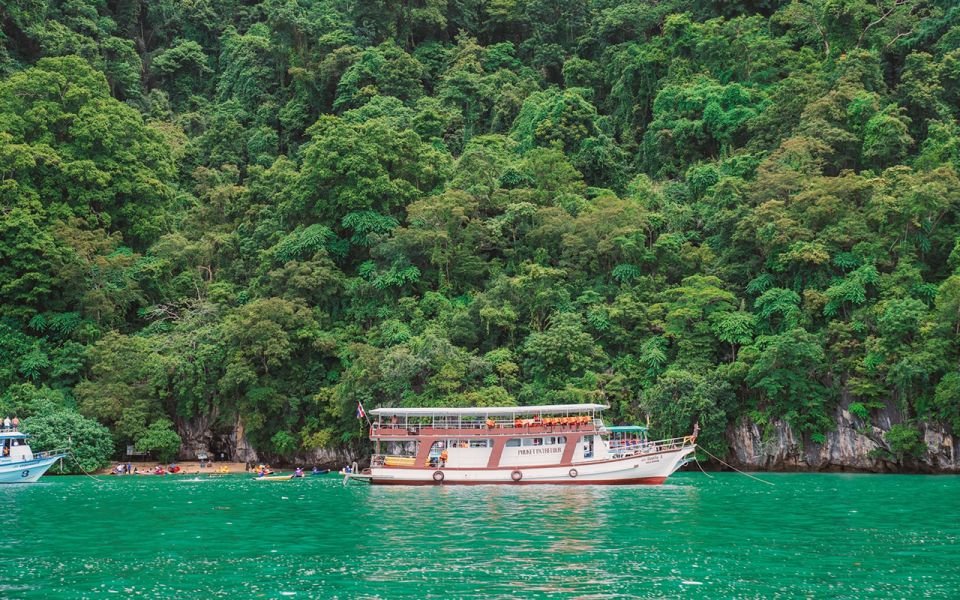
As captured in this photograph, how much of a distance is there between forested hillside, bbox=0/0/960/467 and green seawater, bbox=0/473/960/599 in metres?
10.2

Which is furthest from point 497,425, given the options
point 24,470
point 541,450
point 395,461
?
point 24,470

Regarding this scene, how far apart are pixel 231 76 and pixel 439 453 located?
49.7 metres

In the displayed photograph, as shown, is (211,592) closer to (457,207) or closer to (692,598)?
(692,598)

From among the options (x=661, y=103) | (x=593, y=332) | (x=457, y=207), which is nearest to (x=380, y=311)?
(x=457, y=207)

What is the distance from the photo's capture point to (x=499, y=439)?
136 feet

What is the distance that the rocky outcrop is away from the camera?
41.9 metres

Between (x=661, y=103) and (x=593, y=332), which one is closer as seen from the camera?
(x=593, y=332)

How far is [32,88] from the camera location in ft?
207

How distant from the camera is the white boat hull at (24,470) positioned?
45156 millimetres

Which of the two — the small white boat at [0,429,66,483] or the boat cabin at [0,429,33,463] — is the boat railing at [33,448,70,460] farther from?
the boat cabin at [0,429,33,463]

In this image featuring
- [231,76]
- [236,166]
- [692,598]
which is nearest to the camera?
[692,598]

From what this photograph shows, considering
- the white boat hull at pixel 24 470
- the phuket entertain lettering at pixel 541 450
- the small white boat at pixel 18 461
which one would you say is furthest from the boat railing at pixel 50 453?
the phuket entertain lettering at pixel 541 450

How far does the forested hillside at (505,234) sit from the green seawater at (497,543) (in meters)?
10.2

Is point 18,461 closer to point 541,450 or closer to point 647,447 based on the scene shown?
point 541,450
